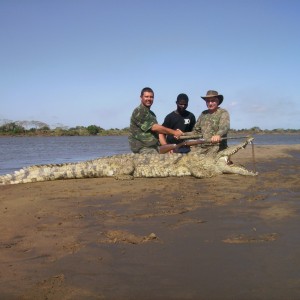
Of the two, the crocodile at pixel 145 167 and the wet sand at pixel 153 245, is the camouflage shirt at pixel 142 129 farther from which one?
the wet sand at pixel 153 245

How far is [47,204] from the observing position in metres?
5.30

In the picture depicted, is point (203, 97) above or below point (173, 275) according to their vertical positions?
above

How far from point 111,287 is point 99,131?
195 feet

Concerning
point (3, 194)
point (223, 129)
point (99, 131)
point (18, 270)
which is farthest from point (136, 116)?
point (99, 131)

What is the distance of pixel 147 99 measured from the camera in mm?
8688

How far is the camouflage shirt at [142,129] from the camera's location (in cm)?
877

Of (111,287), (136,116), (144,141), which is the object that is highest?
(136,116)

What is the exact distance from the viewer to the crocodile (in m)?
8.28

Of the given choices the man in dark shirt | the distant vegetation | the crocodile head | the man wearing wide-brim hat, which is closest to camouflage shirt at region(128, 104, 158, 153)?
the man in dark shirt

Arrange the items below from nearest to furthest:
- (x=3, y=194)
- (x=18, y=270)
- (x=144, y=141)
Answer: (x=18, y=270)
(x=3, y=194)
(x=144, y=141)

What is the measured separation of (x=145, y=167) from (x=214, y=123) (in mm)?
2033

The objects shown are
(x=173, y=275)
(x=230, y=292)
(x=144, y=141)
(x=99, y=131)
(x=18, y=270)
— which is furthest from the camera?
(x=99, y=131)

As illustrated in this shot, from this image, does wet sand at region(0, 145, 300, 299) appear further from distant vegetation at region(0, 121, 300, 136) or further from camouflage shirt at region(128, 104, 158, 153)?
distant vegetation at region(0, 121, 300, 136)

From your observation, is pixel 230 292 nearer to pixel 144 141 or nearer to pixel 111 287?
pixel 111 287
